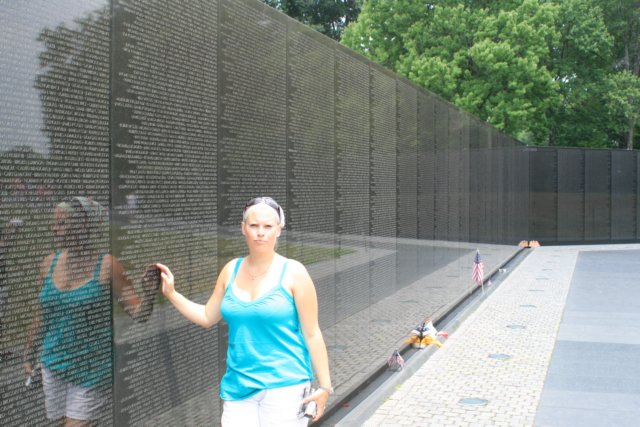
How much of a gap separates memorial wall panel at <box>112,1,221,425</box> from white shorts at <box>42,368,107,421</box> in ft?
0.56

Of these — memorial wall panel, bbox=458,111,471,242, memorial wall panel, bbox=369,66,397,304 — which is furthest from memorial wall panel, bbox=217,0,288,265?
memorial wall panel, bbox=458,111,471,242

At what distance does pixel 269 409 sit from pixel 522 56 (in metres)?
30.9

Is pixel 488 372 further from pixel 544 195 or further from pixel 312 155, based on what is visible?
pixel 544 195

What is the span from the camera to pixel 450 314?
12258mm

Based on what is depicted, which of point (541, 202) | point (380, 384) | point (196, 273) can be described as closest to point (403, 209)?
point (380, 384)

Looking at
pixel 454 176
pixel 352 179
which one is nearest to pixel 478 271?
pixel 454 176

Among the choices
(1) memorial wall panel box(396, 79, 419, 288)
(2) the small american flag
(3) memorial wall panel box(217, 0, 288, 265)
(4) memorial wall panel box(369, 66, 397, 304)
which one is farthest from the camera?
(2) the small american flag

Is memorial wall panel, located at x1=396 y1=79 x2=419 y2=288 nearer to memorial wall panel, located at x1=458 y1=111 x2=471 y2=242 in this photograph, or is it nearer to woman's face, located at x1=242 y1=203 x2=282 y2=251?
memorial wall panel, located at x1=458 y1=111 x2=471 y2=242

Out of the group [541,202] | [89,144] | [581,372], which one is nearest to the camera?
[89,144]

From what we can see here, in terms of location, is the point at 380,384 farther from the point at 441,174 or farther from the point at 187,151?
the point at 441,174

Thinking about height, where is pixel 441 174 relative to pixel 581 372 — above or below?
above

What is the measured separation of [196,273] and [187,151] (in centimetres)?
72

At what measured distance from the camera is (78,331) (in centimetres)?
317

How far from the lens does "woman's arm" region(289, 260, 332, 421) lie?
3.28 metres
